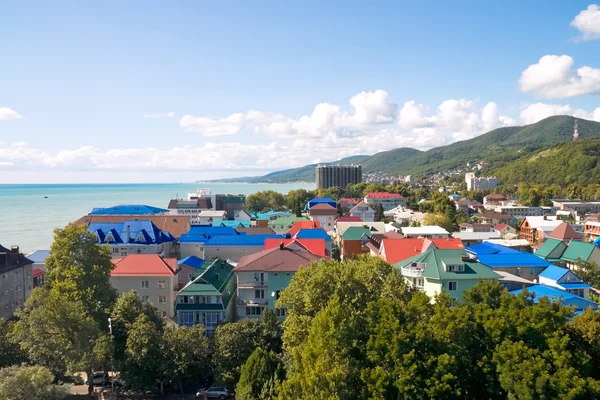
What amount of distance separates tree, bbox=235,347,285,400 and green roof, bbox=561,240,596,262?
107 feet

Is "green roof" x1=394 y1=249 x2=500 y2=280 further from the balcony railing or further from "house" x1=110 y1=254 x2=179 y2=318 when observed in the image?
"house" x1=110 y1=254 x2=179 y2=318

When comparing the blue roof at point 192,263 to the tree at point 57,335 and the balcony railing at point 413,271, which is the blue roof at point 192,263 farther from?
the balcony railing at point 413,271

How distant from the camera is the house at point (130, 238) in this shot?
43.2 m

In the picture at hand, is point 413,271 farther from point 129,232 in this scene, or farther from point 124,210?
point 124,210

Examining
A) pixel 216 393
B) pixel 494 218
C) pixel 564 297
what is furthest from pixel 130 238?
pixel 494 218

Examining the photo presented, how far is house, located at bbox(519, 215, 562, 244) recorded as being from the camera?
64287 millimetres

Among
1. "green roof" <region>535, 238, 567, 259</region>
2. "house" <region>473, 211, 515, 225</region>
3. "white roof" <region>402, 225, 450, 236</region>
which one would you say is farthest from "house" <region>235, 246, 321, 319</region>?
"house" <region>473, 211, 515, 225</region>

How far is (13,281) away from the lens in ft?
105

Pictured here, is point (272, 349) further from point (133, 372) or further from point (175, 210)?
point (175, 210)

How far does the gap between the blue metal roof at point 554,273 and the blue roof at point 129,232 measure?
1333 inches

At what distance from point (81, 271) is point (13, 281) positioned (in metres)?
10.8

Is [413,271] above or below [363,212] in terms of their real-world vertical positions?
below

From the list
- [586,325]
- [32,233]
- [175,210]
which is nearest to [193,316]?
[586,325]

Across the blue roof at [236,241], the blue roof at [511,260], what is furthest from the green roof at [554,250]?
the blue roof at [236,241]
